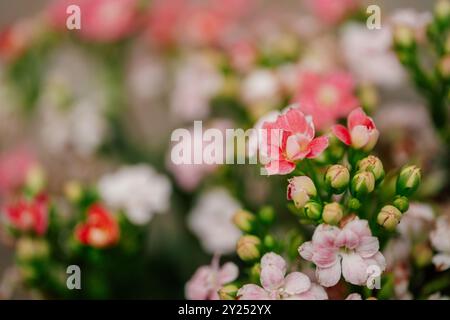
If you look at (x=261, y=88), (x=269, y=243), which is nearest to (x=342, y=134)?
(x=269, y=243)

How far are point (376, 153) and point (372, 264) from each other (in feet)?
0.93

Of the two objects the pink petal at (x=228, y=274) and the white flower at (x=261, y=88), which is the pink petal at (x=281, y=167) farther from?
the white flower at (x=261, y=88)

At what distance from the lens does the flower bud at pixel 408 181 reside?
1.75ft

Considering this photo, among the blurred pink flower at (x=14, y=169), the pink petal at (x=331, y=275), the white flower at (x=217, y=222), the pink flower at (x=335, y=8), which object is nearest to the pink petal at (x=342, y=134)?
the pink petal at (x=331, y=275)

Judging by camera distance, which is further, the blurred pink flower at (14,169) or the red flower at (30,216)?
the blurred pink flower at (14,169)

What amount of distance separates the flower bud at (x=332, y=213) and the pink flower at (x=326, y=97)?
143mm

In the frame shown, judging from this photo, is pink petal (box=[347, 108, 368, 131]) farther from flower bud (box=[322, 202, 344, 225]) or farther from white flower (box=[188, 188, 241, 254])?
white flower (box=[188, 188, 241, 254])

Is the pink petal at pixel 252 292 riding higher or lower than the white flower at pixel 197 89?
lower

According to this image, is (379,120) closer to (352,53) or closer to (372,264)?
(352,53)

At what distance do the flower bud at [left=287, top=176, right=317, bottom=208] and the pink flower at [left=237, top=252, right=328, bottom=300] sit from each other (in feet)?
0.16

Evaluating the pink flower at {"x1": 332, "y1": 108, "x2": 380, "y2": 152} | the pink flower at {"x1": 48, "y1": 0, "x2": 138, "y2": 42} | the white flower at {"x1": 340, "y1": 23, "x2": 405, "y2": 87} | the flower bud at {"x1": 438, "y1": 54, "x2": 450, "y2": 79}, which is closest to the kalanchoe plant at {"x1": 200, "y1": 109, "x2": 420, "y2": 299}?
the pink flower at {"x1": 332, "y1": 108, "x2": 380, "y2": 152}

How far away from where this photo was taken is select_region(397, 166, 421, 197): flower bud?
21.0 inches

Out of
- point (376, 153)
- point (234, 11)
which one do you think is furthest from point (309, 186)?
point (234, 11)

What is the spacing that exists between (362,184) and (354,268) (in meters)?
0.07
